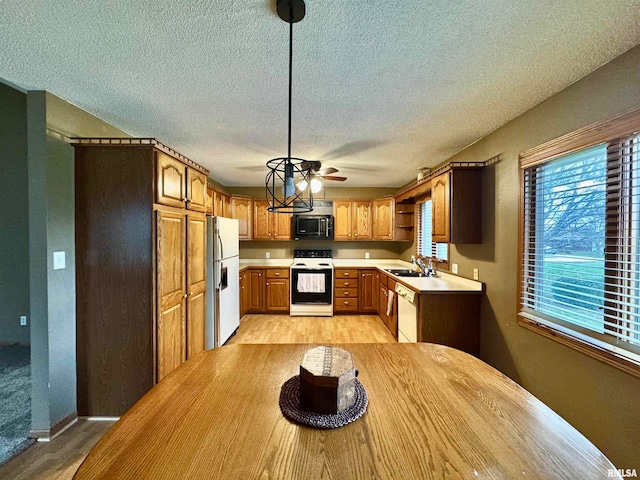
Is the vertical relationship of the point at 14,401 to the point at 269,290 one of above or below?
below

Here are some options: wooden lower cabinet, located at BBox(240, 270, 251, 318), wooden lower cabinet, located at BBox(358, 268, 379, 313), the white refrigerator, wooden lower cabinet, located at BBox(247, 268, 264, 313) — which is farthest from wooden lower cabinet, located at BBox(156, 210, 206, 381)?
wooden lower cabinet, located at BBox(358, 268, 379, 313)

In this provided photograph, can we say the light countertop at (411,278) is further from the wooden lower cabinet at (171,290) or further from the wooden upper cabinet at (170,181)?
the wooden upper cabinet at (170,181)

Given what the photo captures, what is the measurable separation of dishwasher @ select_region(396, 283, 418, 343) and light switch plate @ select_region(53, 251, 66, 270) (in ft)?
9.52

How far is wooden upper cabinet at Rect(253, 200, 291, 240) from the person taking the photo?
4977 mm

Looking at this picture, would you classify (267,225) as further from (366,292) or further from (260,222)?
(366,292)

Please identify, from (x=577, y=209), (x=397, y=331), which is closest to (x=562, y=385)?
(x=577, y=209)

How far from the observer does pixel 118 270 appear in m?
1.96

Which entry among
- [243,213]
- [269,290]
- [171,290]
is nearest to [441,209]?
[171,290]

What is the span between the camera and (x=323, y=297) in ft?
15.1

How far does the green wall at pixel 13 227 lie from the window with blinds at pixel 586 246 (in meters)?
5.25

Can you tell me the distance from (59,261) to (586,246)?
3479mm

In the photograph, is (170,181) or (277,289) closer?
(170,181)

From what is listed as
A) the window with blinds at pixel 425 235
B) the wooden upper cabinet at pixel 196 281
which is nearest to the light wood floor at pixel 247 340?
the wooden upper cabinet at pixel 196 281

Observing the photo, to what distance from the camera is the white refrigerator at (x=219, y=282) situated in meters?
2.96
